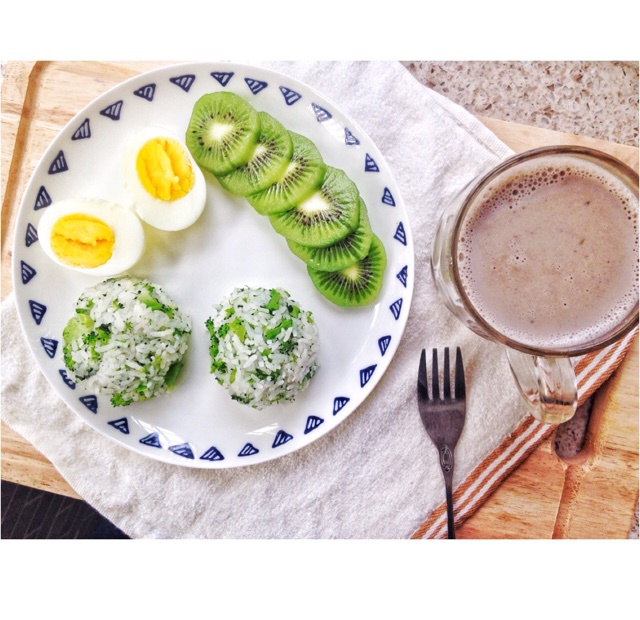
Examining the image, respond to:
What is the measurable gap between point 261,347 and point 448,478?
1.98 ft

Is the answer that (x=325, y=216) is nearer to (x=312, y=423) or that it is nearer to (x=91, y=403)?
(x=312, y=423)

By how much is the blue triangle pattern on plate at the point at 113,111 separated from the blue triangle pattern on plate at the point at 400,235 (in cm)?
75

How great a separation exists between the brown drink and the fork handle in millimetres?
448

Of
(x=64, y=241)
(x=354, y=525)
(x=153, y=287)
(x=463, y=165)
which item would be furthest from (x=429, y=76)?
(x=354, y=525)

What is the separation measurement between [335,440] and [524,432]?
19.9 inches

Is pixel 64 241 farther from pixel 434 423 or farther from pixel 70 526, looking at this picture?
pixel 434 423

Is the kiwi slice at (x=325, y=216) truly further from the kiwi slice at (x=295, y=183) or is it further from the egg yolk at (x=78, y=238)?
→ the egg yolk at (x=78, y=238)

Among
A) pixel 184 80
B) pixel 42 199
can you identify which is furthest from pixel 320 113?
pixel 42 199

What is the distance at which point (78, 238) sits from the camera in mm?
1410

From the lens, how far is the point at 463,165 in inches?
61.7

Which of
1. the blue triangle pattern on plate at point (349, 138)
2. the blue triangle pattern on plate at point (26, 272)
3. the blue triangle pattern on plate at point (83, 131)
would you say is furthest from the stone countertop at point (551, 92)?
the blue triangle pattern on plate at point (26, 272)

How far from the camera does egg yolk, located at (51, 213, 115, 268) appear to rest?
1408 mm

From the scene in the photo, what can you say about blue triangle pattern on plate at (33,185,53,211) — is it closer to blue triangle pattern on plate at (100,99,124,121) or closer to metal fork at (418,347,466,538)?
blue triangle pattern on plate at (100,99,124,121)

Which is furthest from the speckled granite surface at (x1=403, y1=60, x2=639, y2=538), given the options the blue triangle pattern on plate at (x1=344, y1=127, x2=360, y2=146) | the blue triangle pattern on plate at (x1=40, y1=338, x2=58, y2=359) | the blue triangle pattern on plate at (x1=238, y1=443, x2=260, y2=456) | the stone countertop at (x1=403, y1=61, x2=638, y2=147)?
the blue triangle pattern on plate at (x1=40, y1=338, x2=58, y2=359)
